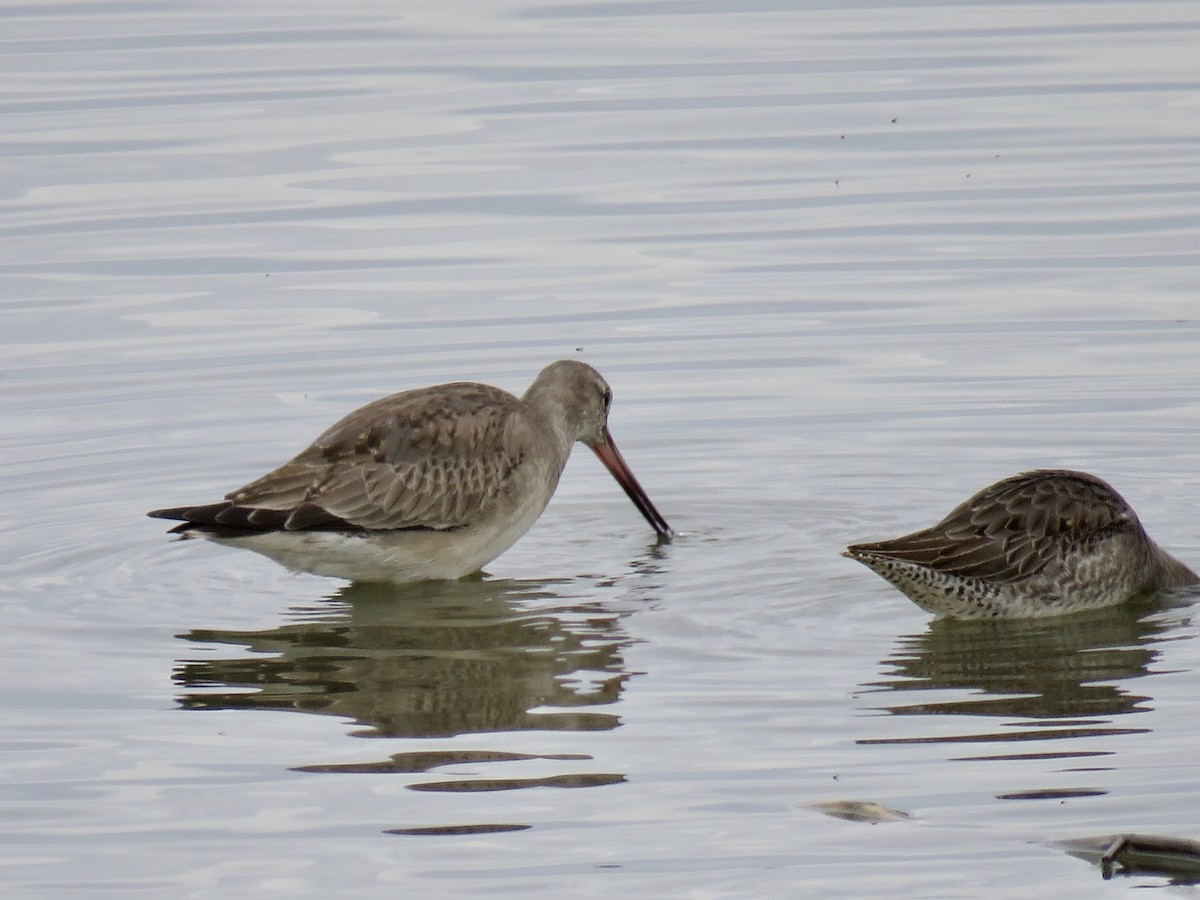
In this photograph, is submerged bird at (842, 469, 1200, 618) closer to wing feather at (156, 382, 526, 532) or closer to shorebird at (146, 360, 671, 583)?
shorebird at (146, 360, 671, 583)

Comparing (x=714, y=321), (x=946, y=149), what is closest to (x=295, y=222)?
(x=714, y=321)

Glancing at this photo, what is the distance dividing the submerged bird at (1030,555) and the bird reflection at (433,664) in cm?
120

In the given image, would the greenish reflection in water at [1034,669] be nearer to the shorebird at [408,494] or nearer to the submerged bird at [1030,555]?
the submerged bird at [1030,555]

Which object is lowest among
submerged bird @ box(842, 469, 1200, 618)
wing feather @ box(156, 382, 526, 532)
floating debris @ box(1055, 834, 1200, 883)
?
floating debris @ box(1055, 834, 1200, 883)

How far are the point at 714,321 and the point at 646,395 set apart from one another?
1117 millimetres

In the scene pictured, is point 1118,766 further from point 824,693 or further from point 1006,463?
point 1006,463

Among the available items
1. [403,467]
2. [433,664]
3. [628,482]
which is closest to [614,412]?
[628,482]

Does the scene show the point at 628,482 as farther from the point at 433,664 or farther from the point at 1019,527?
the point at 433,664

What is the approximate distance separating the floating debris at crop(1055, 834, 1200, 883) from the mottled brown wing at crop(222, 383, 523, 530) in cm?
445

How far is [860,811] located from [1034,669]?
2.01 metres

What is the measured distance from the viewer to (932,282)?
565 inches

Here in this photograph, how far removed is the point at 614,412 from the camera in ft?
42.1

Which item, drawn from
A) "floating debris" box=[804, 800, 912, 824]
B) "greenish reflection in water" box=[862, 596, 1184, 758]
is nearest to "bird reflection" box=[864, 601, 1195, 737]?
"greenish reflection in water" box=[862, 596, 1184, 758]

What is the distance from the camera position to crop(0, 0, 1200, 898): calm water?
7.16 metres
